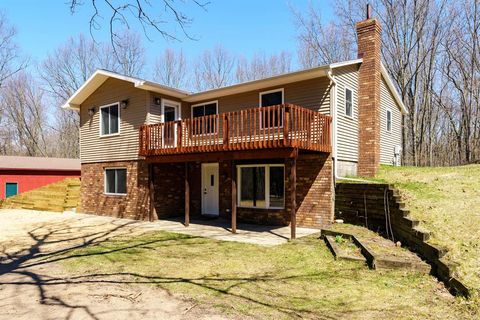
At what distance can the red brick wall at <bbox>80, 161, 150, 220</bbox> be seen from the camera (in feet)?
45.0

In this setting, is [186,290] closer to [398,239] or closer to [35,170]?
[398,239]

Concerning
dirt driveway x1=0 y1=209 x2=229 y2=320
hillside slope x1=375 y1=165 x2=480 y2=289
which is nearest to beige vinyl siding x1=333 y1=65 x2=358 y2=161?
hillside slope x1=375 y1=165 x2=480 y2=289

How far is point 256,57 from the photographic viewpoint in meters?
35.7

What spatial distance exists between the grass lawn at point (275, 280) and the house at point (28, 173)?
1670 centimetres

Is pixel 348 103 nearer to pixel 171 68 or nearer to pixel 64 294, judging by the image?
pixel 64 294

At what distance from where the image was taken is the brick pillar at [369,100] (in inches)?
498

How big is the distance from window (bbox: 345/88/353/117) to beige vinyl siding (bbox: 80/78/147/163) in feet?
25.2

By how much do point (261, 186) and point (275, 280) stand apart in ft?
21.0

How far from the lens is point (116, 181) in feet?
48.8

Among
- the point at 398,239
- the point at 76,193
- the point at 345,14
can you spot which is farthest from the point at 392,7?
the point at 76,193

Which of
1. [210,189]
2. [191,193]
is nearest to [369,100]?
[210,189]

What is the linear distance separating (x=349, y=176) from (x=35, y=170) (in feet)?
66.8

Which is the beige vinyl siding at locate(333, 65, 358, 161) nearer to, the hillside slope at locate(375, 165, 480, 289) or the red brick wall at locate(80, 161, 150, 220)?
the hillside slope at locate(375, 165, 480, 289)

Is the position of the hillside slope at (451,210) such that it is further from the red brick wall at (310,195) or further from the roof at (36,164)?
the roof at (36,164)
